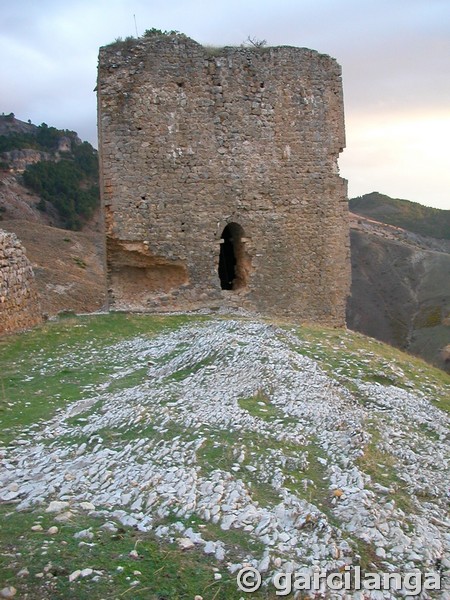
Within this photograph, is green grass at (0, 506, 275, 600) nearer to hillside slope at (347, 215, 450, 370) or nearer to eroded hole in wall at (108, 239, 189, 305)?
eroded hole in wall at (108, 239, 189, 305)

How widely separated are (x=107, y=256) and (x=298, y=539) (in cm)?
926

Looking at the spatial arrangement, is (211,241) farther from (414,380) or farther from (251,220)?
(414,380)

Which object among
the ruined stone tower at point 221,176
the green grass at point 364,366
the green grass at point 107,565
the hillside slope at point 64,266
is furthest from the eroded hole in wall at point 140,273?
the green grass at point 107,565

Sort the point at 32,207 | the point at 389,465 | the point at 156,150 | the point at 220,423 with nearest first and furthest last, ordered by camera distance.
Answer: the point at 389,465 < the point at 220,423 < the point at 156,150 < the point at 32,207

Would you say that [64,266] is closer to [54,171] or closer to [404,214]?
[54,171]

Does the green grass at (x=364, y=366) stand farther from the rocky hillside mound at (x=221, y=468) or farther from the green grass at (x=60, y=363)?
the green grass at (x=60, y=363)

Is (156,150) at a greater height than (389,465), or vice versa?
(156,150)

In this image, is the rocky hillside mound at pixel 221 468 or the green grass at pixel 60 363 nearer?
the rocky hillside mound at pixel 221 468

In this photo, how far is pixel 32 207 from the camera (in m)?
36.6

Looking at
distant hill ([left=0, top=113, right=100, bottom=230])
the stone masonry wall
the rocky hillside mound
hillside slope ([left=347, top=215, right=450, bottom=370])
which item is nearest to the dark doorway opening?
the stone masonry wall

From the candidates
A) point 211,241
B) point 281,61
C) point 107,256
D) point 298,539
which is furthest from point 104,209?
point 298,539

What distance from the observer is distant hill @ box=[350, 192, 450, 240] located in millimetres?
55500

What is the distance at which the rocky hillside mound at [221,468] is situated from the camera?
384cm

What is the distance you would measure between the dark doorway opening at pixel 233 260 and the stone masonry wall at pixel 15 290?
3.95m
